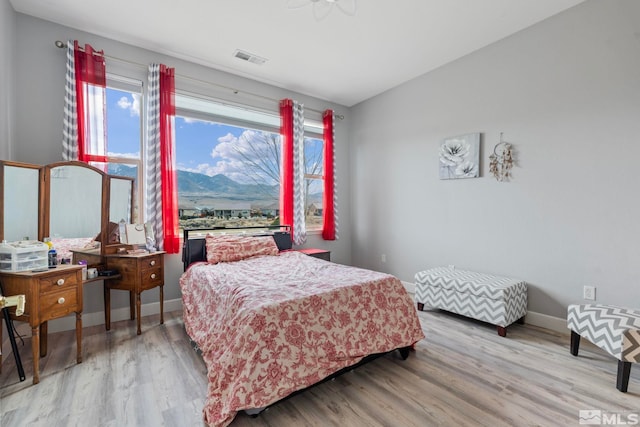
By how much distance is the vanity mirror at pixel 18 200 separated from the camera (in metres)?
2.13

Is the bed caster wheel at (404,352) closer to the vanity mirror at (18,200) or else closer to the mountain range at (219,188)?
the mountain range at (219,188)

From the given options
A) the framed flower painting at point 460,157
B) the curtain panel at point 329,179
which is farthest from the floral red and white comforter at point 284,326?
the curtain panel at point 329,179

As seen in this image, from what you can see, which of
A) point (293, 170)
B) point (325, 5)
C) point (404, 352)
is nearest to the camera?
point (404, 352)

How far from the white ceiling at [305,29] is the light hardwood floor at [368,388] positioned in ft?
9.48

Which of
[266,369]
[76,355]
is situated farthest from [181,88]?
[266,369]

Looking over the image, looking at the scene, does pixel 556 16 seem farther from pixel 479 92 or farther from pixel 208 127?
pixel 208 127

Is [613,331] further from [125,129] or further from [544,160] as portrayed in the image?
[125,129]

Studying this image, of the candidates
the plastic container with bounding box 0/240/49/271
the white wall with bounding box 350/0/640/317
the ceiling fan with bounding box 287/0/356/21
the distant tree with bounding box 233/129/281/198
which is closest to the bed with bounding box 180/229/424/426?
the plastic container with bounding box 0/240/49/271

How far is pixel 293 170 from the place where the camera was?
4164 mm

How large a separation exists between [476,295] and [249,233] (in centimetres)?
277

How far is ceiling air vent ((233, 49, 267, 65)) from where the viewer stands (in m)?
3.26

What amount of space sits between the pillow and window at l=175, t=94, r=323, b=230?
693mm

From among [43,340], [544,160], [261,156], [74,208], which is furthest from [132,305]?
[544,160]
